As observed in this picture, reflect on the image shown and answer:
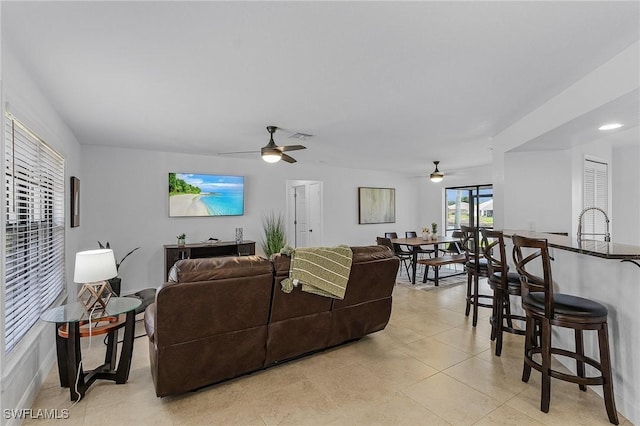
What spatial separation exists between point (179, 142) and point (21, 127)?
2.46 m

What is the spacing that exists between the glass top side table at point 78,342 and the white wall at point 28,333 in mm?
186

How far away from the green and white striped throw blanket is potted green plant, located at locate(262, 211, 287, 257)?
11.2ft

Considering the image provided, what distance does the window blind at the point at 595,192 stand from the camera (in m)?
4.59

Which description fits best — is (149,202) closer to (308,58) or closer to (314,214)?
(314,214)

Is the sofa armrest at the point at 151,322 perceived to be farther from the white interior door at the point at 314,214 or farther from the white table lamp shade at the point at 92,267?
the white interior door at the point at 314,214

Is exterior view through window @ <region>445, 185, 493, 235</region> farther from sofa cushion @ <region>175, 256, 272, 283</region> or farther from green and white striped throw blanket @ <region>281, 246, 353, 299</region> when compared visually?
sofa cushion @ <region>175, 256, 272, 283</region>

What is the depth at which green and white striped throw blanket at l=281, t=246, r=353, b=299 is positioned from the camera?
8.39 feet

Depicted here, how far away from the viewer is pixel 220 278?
2.25 metres

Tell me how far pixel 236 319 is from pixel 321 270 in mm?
766

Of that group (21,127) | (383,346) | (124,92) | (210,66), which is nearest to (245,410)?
(383,346)

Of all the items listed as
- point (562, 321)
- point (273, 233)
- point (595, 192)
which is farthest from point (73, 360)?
point (595, 192)

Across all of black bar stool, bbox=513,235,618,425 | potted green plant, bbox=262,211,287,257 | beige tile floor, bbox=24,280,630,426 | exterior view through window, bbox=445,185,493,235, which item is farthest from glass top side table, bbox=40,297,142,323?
exterior view through window, bbox=445,185,493,235

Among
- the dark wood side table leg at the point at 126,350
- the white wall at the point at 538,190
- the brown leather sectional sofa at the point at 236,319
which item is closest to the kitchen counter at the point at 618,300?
the brown leather sectional sofa at the point at 236,319

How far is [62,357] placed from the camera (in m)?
2.36
